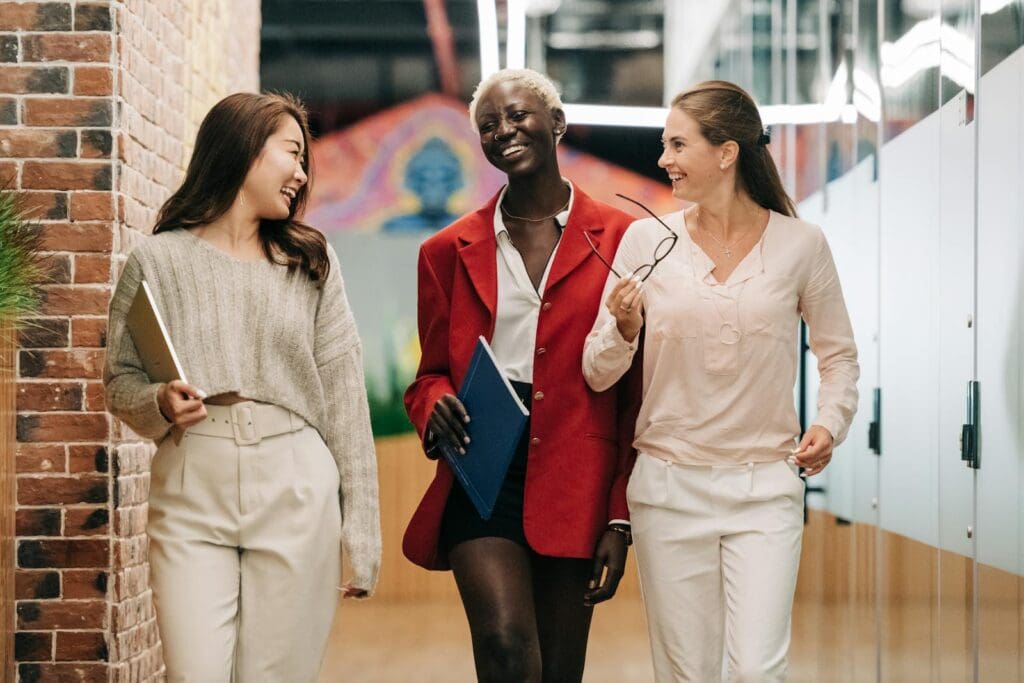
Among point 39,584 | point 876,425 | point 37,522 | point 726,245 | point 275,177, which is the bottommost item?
point 39,584

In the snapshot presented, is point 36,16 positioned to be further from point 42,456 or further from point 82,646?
point 82,646

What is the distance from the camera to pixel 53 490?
386 cm

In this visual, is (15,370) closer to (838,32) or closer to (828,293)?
(828,293)

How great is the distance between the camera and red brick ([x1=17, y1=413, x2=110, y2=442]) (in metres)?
3.86

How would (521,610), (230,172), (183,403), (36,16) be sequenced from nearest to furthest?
(183,403) < (230,172) < (521,610) < (36,16)

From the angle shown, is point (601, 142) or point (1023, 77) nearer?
point (1023, 77)

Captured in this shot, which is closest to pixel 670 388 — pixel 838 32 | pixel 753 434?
pixel 753 434

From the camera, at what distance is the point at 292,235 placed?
297cm

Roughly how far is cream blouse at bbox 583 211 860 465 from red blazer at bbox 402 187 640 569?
96mm

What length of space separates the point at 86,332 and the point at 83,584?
0.67 metres

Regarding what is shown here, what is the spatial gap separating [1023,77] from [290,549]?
1707mm

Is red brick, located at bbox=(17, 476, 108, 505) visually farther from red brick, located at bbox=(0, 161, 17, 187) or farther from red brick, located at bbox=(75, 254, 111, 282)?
red brick, located at bbox=(0, 161, 17, 187)

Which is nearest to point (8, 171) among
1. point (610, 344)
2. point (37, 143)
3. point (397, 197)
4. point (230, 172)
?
point (37, 143)

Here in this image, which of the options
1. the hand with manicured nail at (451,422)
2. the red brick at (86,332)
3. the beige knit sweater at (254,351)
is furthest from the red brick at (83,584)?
the hand with manicured nail at (451,422)
